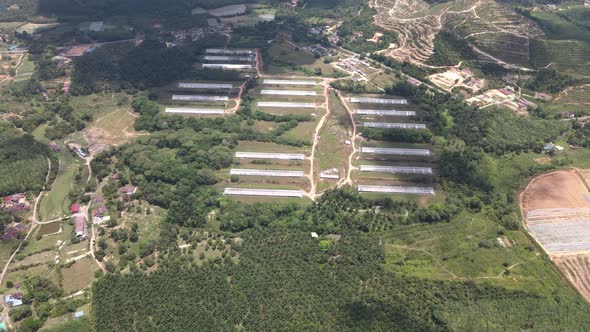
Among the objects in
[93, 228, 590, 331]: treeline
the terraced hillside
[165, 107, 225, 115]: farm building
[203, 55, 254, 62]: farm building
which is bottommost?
[93, 228, 590, 331]: treeline

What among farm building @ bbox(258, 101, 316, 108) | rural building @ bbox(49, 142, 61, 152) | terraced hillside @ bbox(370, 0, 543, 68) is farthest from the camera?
terraced hillside @ bbox(370, 0, 543, 68)

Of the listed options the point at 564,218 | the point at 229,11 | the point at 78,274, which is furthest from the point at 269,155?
the point at 229,11

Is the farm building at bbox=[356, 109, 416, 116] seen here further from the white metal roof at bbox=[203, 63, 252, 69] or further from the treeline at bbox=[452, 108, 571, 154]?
the white metal roof at bbox=[203, 63, 252, 69]

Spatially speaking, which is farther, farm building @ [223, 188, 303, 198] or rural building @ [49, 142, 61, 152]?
rural building @ [49, 142, 61, 152]

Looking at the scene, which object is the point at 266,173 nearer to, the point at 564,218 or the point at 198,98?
the point at 198,98

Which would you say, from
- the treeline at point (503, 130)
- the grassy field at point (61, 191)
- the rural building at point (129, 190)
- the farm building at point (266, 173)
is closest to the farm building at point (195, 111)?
the farm building at point (266, 173)

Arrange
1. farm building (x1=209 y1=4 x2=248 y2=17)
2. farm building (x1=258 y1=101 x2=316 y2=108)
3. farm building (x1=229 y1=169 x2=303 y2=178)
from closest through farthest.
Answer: farm building (x1=229 y1=169 x2=303 y2=178)
farm building (x1=258 y1=101 x2=316 y2=108)
farm building (x1=209 y1=4 x2=248 y2=17)

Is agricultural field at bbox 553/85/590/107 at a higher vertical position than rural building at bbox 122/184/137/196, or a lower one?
higher

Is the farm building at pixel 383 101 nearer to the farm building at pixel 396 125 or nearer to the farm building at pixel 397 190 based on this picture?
the farm building at pixel 396 125

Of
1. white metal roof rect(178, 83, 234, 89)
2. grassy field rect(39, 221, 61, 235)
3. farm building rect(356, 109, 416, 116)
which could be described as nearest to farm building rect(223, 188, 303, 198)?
farm building rect(356, 109, 416, 116)
